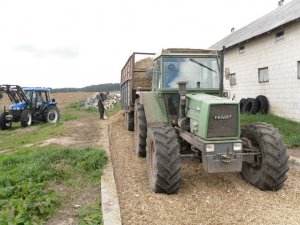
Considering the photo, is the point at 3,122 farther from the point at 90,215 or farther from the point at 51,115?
the point at 90,215

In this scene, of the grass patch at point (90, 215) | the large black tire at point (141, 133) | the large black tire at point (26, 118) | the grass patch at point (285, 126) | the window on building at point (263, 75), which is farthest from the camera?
the large black tire at point (26, 118)

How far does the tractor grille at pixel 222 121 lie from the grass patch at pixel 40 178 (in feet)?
7.64

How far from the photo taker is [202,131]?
593cm

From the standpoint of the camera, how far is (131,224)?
4738mm

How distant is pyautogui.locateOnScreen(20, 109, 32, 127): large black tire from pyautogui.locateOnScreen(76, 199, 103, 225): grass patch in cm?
1403

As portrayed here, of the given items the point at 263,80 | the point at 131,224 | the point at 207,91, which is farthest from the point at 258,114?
the point at 131,224

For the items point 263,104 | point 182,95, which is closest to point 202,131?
point 182,95

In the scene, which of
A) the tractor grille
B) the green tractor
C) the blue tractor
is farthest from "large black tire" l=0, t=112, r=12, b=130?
the tractor grille

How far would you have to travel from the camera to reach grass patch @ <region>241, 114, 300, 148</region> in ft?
33.1

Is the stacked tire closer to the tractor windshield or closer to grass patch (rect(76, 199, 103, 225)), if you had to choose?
the tractor windshield

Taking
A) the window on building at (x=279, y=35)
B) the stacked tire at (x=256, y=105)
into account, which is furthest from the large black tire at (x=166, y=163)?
the stacked tire at (x=256, y=105)

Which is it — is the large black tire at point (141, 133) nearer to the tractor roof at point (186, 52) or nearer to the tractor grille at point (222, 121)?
the tractor roof at point (186, 52)

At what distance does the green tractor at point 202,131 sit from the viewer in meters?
5.76

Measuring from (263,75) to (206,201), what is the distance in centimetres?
1242
